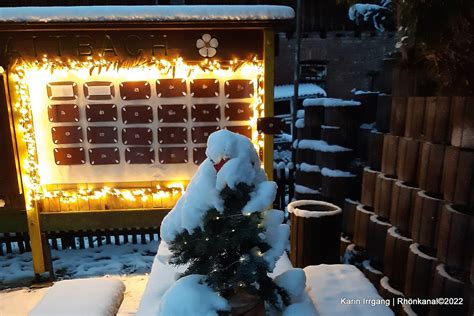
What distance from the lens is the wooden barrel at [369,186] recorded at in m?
4.46

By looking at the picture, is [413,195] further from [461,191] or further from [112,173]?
[112,173]

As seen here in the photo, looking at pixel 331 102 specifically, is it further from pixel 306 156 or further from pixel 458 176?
pixel 458 176

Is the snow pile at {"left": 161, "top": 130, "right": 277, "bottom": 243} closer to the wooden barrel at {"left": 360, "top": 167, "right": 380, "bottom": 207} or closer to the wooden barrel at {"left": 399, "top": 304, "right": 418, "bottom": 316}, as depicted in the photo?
the wooden barrel at {"left": 399, "top": 304, "right": 418, "bottom": 316}

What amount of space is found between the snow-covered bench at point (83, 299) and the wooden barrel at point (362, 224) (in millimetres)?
3012

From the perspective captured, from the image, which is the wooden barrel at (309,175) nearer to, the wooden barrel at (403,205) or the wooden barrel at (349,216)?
the wooden barrel at (349,216)

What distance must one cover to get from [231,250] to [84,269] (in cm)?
408

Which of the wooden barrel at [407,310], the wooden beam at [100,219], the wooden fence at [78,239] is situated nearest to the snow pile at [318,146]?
the wooden barrel at [407,310]

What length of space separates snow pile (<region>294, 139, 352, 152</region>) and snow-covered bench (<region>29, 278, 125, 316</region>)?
146 inches

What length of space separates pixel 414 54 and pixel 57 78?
422 centimetres

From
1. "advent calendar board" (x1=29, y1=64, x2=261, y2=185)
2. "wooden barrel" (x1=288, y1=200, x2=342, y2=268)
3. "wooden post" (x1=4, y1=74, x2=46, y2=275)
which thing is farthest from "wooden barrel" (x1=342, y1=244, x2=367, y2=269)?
"wooden post" (x1=4, y1=74, x2=46, y2=275)

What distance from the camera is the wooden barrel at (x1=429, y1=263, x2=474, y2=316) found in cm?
291

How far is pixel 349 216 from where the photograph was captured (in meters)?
5.20

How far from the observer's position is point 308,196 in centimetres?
603

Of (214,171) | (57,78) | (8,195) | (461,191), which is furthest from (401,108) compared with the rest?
(8,195)
